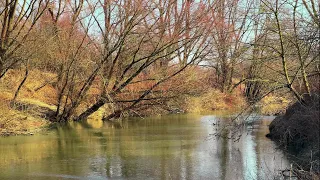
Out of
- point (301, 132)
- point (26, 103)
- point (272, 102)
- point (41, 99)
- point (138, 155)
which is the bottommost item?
point (138, 155)

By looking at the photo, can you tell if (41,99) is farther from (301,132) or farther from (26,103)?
(301,132)

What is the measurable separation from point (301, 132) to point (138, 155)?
5014mm

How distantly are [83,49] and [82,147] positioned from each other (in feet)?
22.4

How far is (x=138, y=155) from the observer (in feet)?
38.1

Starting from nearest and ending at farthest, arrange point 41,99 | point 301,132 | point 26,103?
point 301,132 < point 26,103 < point 41,99

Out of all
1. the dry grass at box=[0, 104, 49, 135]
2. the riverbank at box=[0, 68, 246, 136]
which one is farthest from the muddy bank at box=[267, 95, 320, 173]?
the dry grass at box=[0, 104, 49, 135]

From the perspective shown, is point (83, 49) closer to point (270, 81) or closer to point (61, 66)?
point (61, 66)

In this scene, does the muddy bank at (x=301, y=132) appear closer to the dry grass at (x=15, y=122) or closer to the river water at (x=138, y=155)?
the river water at (x=138, y=155)

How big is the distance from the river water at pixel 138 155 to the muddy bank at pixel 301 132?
1.63 ft

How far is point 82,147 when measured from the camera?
1294 centimetres

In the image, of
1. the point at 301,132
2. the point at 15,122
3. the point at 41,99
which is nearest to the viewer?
the point at 301,132

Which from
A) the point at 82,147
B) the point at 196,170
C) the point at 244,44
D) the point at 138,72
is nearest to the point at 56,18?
the point at 138,72

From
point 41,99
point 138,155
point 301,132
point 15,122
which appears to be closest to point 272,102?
point 301,132

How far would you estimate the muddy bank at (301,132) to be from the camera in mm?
11234
